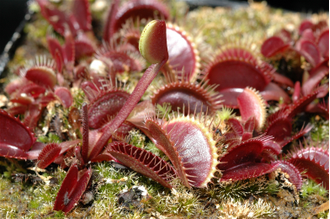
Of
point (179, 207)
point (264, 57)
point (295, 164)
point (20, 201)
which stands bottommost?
point (20, 201)

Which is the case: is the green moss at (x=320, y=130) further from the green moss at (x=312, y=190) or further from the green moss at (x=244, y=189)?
the green moss at (x=244, y=189)

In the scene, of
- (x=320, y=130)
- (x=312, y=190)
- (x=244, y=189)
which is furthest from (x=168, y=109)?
A: (x=320, y=130)

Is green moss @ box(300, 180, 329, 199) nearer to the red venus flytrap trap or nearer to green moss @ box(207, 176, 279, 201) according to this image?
the red venus flytrap trap

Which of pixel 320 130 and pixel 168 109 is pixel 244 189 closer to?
pixel 168 109

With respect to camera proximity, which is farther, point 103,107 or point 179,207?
point 103,107

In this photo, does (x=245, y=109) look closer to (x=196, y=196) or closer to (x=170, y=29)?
(x=196, y=196)

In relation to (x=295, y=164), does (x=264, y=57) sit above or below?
above

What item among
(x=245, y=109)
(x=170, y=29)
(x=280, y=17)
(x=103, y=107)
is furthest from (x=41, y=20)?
(x=280, y=17)

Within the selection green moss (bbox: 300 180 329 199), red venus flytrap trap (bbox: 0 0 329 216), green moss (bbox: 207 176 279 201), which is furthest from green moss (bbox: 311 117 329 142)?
green moss (bbox: 207 176 279 201)
